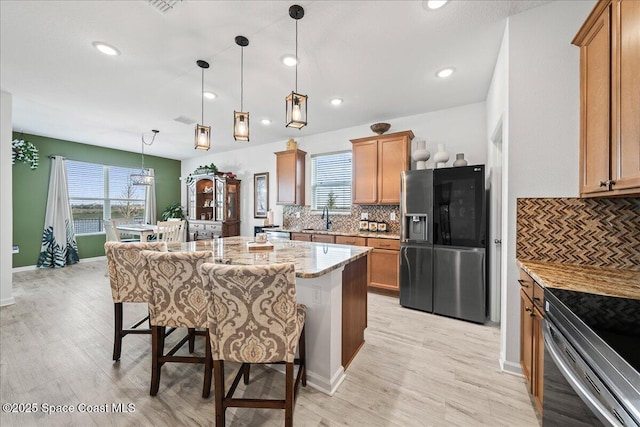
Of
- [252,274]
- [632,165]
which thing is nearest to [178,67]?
[252,274]

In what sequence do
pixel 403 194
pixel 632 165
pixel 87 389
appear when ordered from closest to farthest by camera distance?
1. pixel 632 165
2. pixel 87 389
3. pixel 403 194

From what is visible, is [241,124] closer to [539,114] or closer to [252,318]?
[252,318]

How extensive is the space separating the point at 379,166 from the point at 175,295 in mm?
3315

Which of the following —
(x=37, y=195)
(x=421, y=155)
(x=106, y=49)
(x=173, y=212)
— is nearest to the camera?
(x=106, y=49)

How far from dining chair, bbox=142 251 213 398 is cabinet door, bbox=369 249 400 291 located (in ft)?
8.65

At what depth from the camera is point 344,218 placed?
4758mm

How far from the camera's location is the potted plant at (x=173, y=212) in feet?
23.2

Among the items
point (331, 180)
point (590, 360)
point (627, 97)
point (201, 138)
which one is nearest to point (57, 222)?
point (201, 138)

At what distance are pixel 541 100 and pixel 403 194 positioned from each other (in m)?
1.71

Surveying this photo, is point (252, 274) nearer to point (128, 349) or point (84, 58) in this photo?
point (128, 349)

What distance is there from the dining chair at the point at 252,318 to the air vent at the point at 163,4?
1964 mm

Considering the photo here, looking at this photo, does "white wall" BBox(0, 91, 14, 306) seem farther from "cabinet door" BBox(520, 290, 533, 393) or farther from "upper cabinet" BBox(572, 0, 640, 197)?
"upper cabinet" BBox(572, 0, 640, 197)

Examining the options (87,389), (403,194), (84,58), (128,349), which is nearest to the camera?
(87,389)

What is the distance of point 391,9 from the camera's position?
1.88 metres
